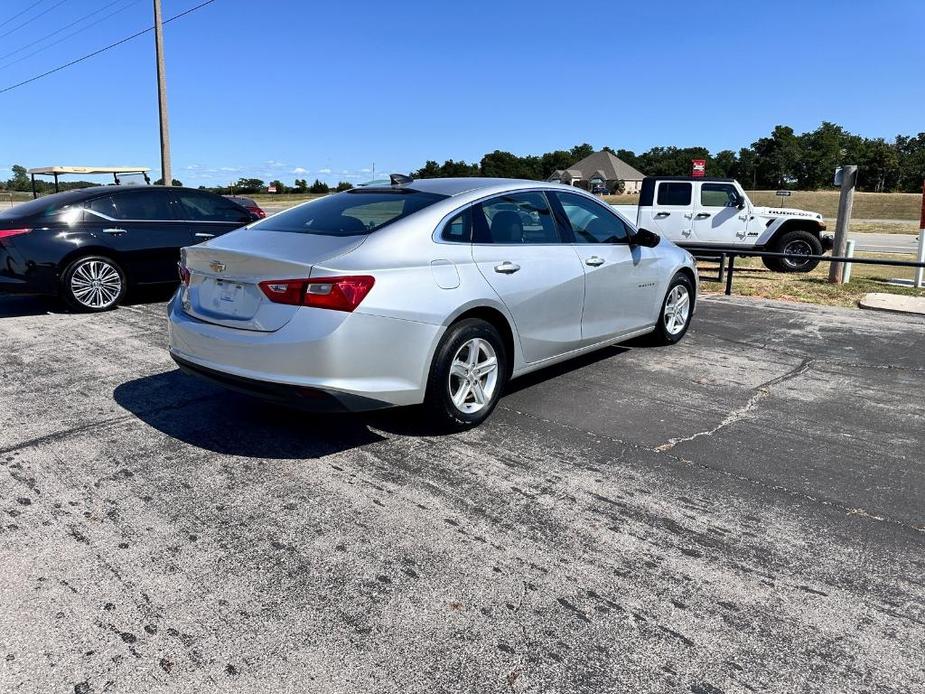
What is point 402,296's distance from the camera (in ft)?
12.8

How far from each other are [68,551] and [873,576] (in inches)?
134

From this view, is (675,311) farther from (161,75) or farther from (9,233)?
(161,75)

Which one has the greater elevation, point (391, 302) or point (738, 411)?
point (391, 302)

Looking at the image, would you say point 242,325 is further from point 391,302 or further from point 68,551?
point 68,551

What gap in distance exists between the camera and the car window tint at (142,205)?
28.4 feet

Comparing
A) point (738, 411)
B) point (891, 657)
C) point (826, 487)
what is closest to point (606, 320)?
point (738, 411)

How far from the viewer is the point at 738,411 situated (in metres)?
4.98

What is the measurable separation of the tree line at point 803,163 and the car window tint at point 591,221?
7182 centimetres

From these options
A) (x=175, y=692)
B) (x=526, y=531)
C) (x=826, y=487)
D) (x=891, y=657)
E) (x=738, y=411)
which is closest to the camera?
(x=175, y=692)

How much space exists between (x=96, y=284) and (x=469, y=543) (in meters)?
6.99

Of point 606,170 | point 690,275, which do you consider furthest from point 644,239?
point 606,170

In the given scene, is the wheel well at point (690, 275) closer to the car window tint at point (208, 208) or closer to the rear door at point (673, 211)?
the car window tint at point (208, 208)

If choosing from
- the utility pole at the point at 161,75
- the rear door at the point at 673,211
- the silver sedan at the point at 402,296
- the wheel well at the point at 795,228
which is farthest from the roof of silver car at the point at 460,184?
the utility pole at the point at 161,75

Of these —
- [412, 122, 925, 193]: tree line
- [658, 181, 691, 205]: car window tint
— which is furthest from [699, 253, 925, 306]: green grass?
[412, 122, 925, 193]: tree line
